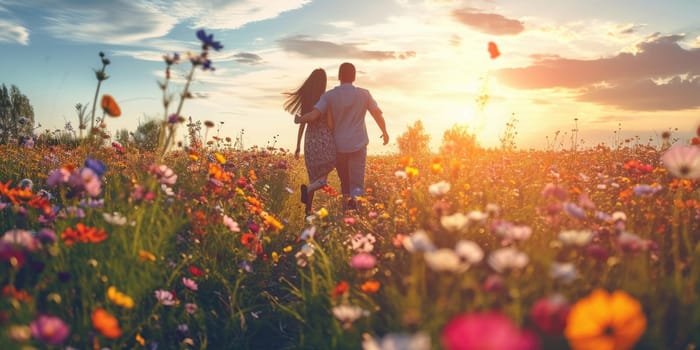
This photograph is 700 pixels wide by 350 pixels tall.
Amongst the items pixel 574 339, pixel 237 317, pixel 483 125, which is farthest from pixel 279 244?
pixel 574 339

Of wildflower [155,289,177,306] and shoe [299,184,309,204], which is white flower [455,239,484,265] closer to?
wildflower [155,289,177,306]

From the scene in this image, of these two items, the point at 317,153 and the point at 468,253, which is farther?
the point at 317,153

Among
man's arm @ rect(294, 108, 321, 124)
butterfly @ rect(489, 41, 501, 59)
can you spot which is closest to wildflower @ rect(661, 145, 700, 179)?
butterfly @ rect(489, 41, 501, 59)

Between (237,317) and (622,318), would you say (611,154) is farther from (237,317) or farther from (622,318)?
(622,318)

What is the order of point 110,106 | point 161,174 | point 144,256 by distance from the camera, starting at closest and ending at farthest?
point 144,256 < point 110,106 < point 161,174

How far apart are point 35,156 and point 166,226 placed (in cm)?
517

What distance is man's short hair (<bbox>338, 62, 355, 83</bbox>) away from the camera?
20.2 feet

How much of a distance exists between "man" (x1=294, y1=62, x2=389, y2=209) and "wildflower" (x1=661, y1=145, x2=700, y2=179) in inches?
151

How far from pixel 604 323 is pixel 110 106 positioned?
258 cm

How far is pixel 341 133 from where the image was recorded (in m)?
6.18

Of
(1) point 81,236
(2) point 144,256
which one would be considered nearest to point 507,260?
(2) point 144,256

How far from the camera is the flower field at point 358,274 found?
150cm

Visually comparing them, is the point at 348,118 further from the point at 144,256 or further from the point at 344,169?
the point at 144,256

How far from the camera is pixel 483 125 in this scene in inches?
174
